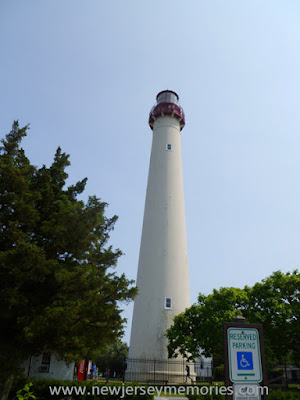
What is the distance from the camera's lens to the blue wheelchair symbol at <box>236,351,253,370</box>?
725 centimetres

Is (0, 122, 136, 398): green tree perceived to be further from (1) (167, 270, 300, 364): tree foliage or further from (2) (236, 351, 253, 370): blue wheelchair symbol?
(1) (167, 270, 300, 364): tree foliage

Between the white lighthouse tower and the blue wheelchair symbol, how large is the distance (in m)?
17.6

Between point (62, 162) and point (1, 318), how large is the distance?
25.5 ft

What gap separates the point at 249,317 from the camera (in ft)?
69.2

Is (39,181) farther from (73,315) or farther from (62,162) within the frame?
(73,315)

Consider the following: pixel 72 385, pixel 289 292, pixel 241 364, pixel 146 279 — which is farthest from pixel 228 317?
pixel 241 364

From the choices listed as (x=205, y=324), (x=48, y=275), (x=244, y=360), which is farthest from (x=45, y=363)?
(x=244, y=360)

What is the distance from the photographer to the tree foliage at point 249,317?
2039 centimetres

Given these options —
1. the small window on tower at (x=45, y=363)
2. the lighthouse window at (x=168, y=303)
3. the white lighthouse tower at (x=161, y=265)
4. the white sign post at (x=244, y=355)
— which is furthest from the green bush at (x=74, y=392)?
the lighthouse window at (x=168, y=303)

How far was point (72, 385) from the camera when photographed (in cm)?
1384

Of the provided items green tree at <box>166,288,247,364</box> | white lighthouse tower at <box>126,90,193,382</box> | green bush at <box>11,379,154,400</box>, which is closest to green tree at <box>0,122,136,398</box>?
green bush at <box>11,379,154,400</box>

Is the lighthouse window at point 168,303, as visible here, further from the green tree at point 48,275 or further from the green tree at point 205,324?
the green tree at point 48,275

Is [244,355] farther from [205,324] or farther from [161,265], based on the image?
[161,265]

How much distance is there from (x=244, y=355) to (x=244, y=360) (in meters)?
0.11
